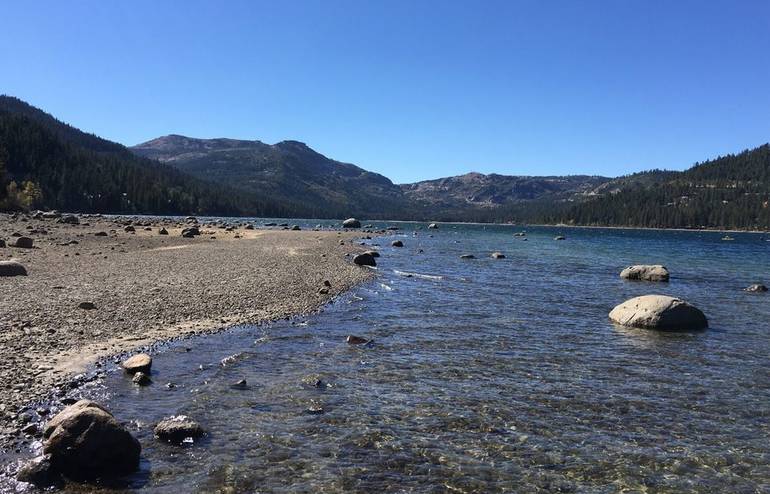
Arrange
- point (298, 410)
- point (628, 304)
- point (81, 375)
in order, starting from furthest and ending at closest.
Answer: point (628, 304) < point (81, 375) < point (298, 410)

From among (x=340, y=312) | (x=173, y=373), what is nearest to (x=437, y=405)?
(x=173, y=373)

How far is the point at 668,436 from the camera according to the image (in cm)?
1063

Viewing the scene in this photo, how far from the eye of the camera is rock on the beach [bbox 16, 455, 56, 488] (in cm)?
780

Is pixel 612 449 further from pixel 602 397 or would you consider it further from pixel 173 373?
pixel 173 373

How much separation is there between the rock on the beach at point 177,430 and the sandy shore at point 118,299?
262 centimetres

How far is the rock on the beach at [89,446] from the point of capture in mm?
8172

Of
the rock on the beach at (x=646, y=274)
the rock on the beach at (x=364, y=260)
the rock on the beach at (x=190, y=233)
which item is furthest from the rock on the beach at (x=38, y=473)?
the rock on the beach at (x=190, y=233)

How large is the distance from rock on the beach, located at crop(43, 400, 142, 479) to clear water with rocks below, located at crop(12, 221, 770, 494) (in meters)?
0.45

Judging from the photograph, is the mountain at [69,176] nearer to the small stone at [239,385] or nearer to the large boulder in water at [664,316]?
the small stone at [239,385]

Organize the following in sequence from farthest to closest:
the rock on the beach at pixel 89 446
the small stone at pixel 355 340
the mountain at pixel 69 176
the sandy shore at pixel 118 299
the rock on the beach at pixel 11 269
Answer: the mountain at pixel 69 176 < the rock on the beach at pixel 11 269 < the small stone at pixel 355 340 < the sandy shore at pixel 118 299 < the rock on the beach at pixel 89 446

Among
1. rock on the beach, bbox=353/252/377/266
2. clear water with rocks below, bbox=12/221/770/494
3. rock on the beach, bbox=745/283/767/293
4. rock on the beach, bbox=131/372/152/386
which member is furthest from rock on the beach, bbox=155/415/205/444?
rock on the beach, bbox=745/283/767/293

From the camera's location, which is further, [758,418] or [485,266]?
[485,266]

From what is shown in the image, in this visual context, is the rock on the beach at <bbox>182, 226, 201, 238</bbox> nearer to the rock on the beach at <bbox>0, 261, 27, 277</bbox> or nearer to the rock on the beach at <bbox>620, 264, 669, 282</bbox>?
the rock on the beach at <bbox>0, 261, 27, 277</bbox>

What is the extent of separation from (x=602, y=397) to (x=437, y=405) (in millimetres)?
4552
